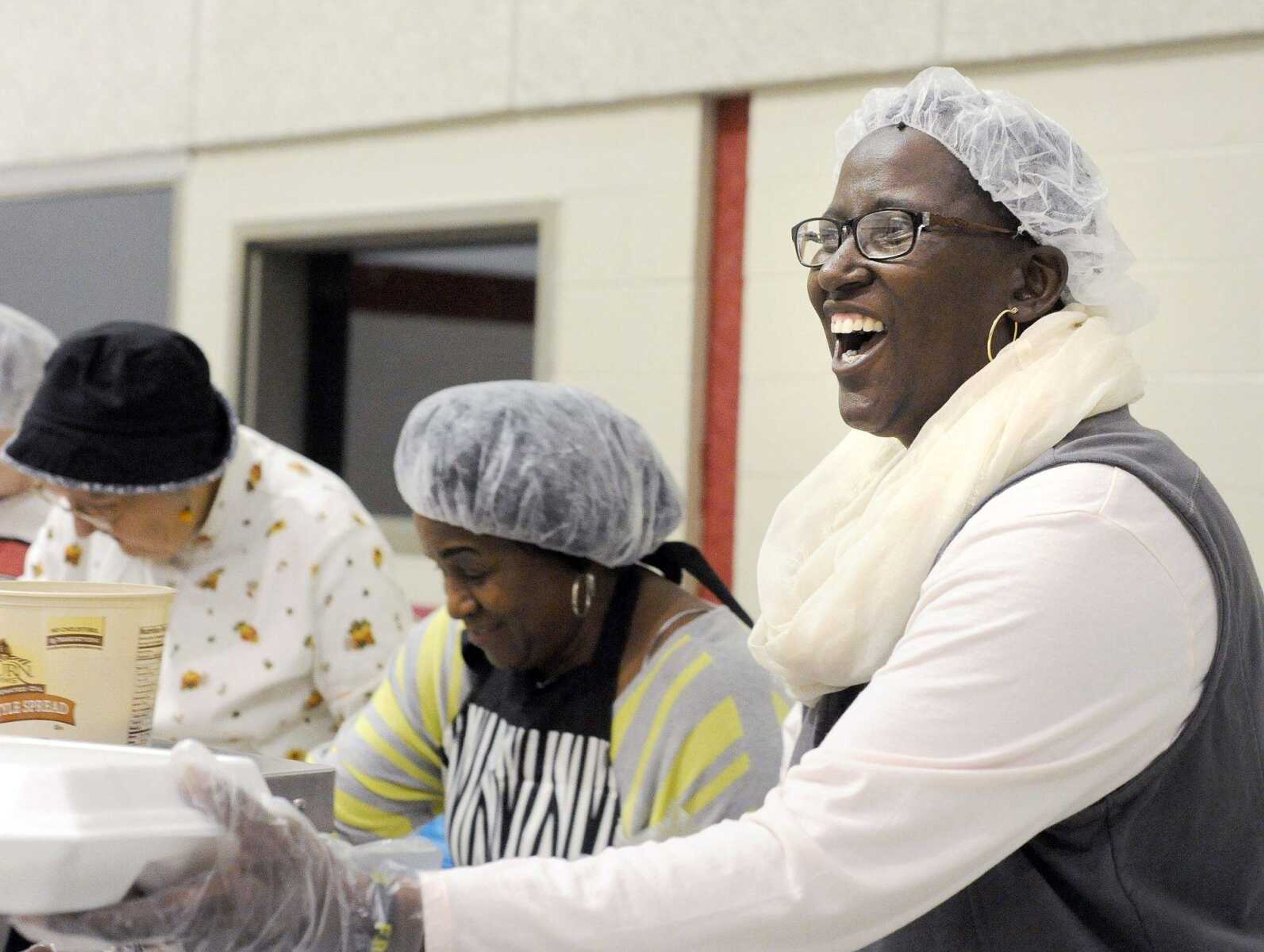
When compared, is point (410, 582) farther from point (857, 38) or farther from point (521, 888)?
point (521, 888)

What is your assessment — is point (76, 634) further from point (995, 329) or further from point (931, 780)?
point (995, 329)

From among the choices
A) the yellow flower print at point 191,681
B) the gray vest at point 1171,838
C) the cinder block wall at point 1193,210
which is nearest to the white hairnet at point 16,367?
the yellow flower print at point 191,681

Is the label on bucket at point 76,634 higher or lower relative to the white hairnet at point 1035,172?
lower

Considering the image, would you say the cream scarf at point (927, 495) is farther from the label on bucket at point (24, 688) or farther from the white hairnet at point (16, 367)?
the white hairnet at point (16, 367)

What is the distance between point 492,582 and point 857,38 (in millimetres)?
1854

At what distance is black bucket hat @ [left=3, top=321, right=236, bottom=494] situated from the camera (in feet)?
6.79

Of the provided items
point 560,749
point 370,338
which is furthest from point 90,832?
point 370,338

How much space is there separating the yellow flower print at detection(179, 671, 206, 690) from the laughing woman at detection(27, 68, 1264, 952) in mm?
1196

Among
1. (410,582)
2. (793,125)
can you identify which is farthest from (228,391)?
(793,125)

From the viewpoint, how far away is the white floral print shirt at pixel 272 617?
220 centimetres

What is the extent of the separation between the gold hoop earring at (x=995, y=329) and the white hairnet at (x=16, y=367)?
1984 millimetres

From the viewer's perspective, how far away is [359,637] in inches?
86.7

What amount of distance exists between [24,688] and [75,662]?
0.14 feet

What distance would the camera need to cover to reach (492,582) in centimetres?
189
